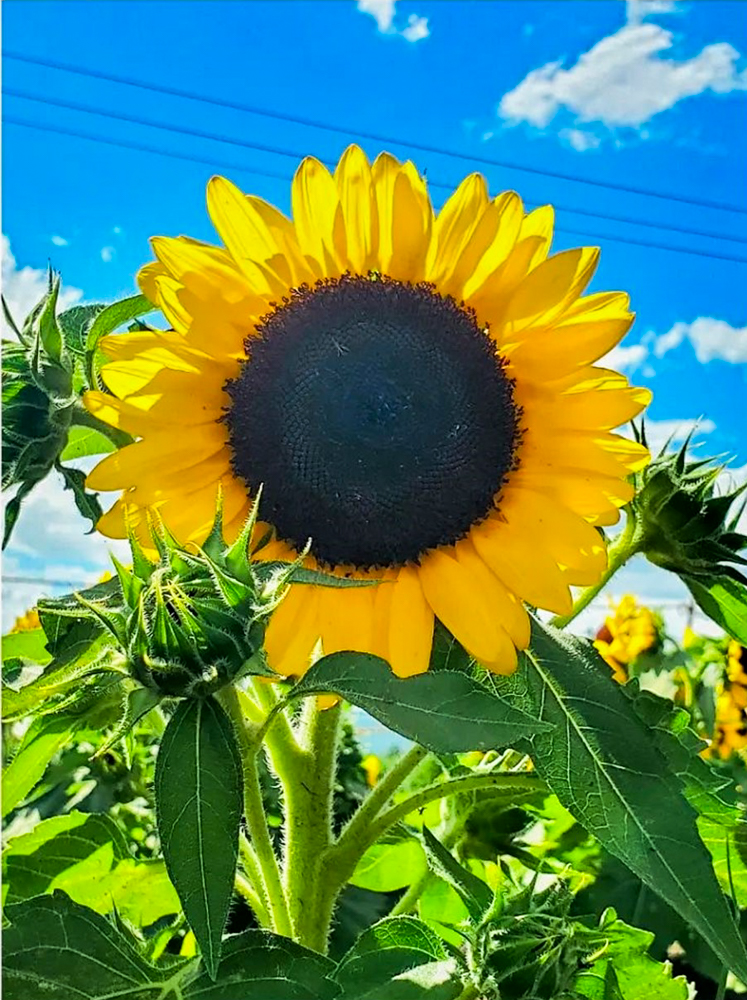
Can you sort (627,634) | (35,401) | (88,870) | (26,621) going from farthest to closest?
1. (627,634)
2. (26,621)
3. (88,870)
4. (35,401)

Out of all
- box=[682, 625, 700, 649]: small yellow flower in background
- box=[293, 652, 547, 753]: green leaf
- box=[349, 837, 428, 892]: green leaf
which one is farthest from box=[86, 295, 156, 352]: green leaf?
box=[682, 625, 700, 649]: small yellow flower in background

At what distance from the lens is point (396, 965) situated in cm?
65

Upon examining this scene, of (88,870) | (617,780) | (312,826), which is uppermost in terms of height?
(617,780)

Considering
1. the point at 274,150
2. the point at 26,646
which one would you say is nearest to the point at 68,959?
the point at 26,646

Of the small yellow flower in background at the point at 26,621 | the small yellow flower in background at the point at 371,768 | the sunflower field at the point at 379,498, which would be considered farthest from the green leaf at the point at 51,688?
the small yellow flower in background at the point at 371,768

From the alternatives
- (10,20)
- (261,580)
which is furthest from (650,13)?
(261,580)

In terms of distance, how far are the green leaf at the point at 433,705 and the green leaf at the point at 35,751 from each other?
0.18m

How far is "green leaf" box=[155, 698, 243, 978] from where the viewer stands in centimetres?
52

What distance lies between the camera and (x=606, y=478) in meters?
0.77

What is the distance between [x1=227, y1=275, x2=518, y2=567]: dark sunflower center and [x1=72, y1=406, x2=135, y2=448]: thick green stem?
0.25ft

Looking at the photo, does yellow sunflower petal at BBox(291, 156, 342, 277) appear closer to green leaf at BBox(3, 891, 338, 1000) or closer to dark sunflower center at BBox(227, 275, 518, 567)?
dark sunflower center at BBox(227, 275, 518, 567)

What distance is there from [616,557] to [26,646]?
0.40m

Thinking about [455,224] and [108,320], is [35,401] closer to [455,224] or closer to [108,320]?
[108,320]

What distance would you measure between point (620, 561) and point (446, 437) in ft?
0.50
